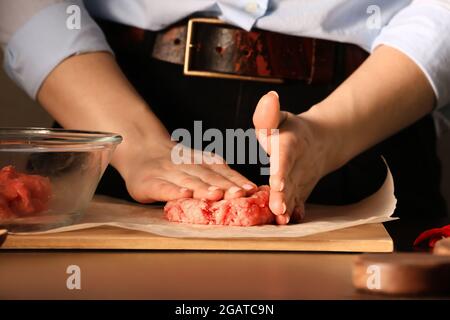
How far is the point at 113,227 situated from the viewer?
970mm

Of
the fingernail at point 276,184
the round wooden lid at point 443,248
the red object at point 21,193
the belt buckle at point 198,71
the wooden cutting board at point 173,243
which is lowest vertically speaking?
the round wooden lid at point 443,248

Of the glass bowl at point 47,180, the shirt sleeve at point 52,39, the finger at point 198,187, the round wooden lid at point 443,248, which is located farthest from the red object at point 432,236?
the shirt sleeve at point 52,39

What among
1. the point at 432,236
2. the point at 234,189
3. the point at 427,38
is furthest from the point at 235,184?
the point at 427,38

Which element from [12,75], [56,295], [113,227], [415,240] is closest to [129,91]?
[12,75]

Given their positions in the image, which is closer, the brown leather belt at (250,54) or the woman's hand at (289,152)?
the woman's hand at (289,152)

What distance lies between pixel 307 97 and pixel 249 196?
28cm

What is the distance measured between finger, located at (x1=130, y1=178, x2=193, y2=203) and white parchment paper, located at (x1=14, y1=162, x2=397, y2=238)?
18 mm

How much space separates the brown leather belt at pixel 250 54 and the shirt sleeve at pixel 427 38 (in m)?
0.09

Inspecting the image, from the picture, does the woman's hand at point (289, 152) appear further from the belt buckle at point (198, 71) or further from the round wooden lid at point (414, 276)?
the round wooden lid at point (414, 276)

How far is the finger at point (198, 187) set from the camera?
1.05 meters

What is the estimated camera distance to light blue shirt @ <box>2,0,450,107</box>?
4.09 feet
